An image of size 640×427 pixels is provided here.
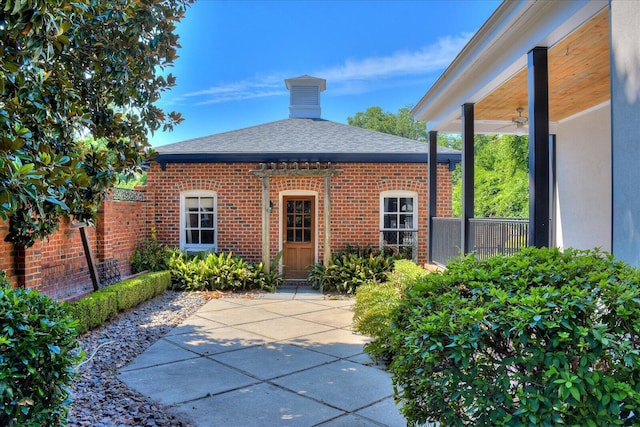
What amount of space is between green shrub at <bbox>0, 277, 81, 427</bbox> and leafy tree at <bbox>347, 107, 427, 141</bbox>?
131 ft

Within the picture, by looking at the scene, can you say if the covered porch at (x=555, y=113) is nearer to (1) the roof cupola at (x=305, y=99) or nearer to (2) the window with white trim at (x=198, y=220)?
(2) the window with white trim at (x=198, y=220)

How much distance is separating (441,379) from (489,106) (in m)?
6.32

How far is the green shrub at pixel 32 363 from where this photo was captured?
2.30 metres

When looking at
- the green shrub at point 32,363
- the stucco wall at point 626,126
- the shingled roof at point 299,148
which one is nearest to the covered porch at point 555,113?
the stucco wall at point 626,126

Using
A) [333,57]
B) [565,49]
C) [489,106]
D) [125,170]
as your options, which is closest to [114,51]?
[125,170]

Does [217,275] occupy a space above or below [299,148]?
below

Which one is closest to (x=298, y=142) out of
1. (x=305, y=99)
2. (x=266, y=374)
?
(x=305, y=99)

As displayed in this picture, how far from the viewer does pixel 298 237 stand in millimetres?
11664

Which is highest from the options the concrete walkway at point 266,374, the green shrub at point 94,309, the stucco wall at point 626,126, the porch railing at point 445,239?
the stucco wall at point 626,126

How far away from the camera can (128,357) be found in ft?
18.2

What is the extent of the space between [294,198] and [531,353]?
31.4ft

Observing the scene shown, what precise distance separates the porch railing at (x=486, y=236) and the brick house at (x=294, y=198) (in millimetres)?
2803

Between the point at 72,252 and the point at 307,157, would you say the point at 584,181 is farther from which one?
the point at 72,252

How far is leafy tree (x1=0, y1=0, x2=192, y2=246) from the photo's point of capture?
2.80 meters
